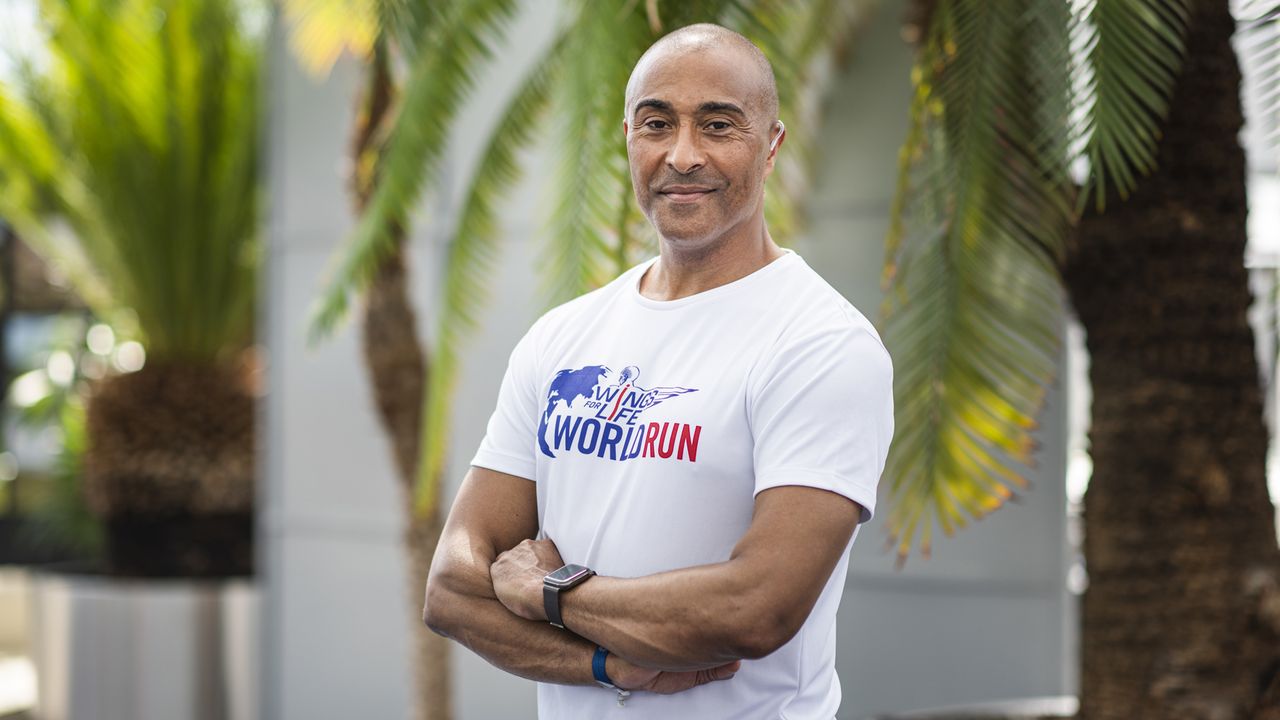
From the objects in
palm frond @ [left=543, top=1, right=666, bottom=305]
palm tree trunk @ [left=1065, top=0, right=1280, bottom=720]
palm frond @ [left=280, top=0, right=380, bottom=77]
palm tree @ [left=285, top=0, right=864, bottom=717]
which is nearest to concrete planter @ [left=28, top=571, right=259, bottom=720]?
palm tree @ [left=285, top=0, right=864, bottom=717]

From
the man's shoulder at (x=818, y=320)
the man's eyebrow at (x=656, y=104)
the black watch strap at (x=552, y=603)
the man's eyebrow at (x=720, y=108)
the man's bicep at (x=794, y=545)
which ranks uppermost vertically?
the man's eyebrow at (x=656, y=104)

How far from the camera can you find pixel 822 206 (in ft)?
17.6

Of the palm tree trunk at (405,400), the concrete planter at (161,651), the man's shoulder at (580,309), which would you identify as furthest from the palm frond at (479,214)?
the concrete planter at (161,651)

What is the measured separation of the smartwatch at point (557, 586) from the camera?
1.91m

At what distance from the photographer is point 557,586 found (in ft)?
6.25

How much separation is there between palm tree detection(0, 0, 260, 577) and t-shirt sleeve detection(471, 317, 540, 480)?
19.2 ft

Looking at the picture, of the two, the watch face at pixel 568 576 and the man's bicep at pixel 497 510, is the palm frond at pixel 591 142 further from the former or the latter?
the watch face at pixel 568 576

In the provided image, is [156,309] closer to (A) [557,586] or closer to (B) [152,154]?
(B) [152,154]

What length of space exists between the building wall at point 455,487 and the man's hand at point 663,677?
318 cm

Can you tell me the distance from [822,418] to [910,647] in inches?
143

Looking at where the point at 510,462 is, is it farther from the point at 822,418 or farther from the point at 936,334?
the point at 936,334

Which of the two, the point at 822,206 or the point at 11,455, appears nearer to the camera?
the point at 822,206

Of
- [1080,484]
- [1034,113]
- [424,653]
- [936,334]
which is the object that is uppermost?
[1034,113]

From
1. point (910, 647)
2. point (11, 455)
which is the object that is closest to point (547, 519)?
point (910, 647)
